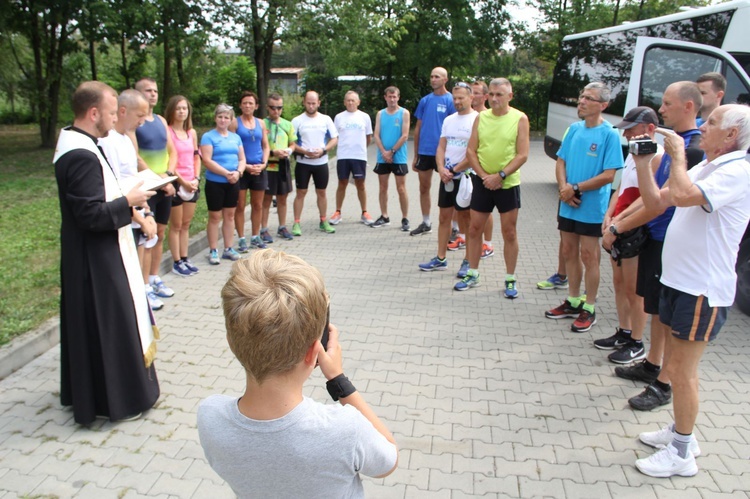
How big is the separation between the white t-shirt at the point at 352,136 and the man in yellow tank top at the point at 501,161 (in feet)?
Answer: 9.79

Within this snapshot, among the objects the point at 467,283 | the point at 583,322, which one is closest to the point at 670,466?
the point at 583,322

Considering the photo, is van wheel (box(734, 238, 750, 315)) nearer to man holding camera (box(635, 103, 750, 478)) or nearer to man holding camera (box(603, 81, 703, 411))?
man holding camera (box(603, 81, 703, 411))

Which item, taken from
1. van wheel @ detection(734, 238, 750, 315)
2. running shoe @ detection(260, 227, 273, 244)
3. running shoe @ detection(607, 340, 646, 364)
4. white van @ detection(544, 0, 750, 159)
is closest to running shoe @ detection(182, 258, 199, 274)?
running shoe @ detection(260, 227, 273, 244)

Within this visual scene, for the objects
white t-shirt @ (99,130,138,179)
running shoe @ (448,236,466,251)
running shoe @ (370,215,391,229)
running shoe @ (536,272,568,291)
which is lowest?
running shoe @ (536,272,568,291)

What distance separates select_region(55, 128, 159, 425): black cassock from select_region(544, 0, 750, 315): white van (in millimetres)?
5152

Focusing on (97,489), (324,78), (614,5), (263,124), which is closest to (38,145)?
(324,78)

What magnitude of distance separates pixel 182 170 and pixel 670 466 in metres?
5.04

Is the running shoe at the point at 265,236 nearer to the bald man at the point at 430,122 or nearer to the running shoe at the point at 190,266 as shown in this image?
the running shoe at the point at 190,266

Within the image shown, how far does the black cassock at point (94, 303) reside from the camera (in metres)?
3.32

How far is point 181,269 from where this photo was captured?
255 inches

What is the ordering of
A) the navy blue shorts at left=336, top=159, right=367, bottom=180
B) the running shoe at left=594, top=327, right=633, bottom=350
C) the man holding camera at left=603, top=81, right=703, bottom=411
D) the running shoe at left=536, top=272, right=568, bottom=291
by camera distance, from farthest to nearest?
the navy blue shorts at left=336, top=159, right=367, bottom=180
the running shoe at left=536, top=272, right=568, bottom=291
the running shoe at left=594, top=327, right=633, bottom=350
the man holding camera at left=603, top=81, right=703, bottom=411

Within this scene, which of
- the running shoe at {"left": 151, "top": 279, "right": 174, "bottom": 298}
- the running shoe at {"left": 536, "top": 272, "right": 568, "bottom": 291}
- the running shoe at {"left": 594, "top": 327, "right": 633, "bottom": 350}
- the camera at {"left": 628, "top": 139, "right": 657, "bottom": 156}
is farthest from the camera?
the running shoe at {"left": 536, "top": 272, "right": 568, "bottom": 291}

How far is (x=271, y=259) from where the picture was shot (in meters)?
1.49

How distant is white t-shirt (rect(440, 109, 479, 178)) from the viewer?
6.65m
